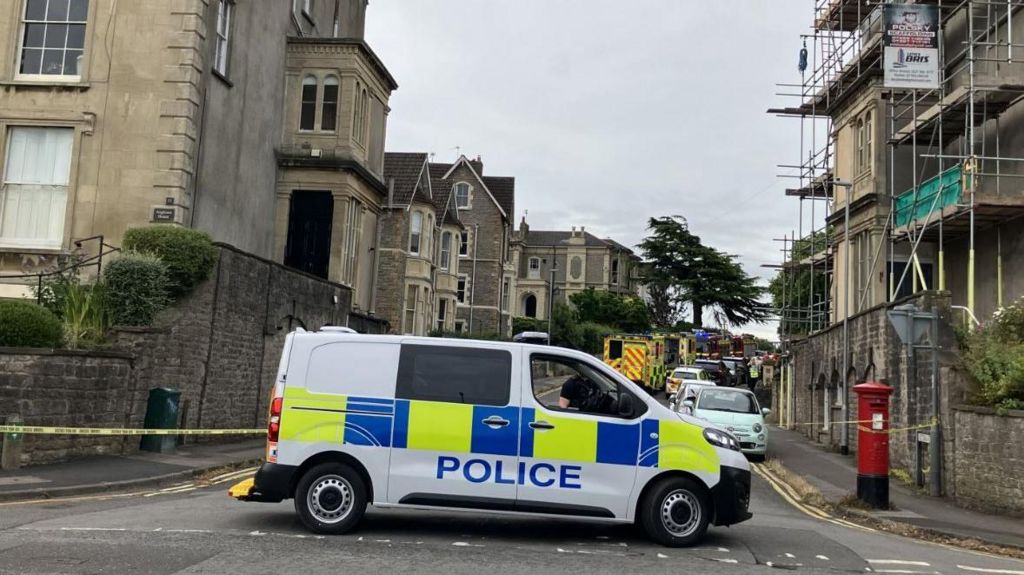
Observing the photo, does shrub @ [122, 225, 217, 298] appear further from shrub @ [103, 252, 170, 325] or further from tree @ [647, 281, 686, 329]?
tree @ [647, 281, 686, 329]

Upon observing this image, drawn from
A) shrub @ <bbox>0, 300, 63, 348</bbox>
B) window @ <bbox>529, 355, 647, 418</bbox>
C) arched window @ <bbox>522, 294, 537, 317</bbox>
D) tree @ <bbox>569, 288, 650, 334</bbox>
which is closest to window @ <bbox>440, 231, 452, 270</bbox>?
tree @ <bbox>569, 288, 650, 334</bbox>

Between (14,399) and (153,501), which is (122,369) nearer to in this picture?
(14,399)

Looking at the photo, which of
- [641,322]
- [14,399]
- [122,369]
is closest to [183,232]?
[122,369]

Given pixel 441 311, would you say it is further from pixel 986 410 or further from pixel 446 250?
pixel 986 410

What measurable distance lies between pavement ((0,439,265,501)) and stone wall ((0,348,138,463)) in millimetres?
263

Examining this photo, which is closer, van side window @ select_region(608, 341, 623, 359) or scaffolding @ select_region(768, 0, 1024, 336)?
scaffolding @ select_region(768, 0, 1024, 336)

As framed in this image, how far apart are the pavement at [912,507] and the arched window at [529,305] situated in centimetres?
6881

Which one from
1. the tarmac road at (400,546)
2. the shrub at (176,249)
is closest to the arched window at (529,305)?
the shrub at (176,249)

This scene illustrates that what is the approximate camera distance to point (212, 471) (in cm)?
1440

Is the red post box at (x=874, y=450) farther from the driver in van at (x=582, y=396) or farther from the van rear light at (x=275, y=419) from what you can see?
the van rear light at (x=275, y=419)

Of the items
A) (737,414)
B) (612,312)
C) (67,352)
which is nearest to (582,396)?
(67,352)

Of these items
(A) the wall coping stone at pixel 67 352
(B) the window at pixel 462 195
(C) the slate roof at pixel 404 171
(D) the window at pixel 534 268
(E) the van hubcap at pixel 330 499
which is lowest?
(E) the van hubcap at pixel 330 499

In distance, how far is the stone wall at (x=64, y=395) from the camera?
13336 mm

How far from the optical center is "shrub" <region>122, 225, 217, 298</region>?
56.0 feet
